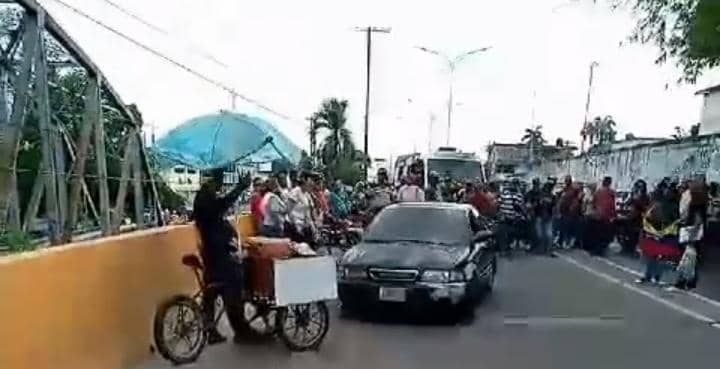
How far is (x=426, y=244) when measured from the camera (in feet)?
46.0

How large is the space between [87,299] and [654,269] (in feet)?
40.6

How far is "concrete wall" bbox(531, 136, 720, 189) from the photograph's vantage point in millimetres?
25062

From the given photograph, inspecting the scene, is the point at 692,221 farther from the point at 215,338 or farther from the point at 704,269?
the point at 215,338

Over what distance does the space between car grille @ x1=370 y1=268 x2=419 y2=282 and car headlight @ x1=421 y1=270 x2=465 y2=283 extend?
12cm

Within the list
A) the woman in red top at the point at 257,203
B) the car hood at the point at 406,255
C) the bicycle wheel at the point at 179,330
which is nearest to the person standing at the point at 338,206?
the woman in red top at the point at 257,203

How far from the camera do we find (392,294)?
13.1 meters

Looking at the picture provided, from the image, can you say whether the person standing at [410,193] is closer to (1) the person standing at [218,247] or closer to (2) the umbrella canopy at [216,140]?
(2) the umbrella canopy at [216,140]

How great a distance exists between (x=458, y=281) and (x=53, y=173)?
15.4 ft

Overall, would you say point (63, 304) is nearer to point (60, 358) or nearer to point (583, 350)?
point (60, 358)

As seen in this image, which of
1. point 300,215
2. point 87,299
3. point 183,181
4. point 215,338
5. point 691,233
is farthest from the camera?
point 183,181

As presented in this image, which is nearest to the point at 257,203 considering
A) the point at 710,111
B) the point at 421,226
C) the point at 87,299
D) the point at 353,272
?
the point at 421,226

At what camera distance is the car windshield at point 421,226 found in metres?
14.3

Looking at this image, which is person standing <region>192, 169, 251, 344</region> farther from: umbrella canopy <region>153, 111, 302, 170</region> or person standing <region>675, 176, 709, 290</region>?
umbrella canopy <region>153, 111, 302, 170</region>

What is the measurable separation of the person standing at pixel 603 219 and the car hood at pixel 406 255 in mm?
12551
